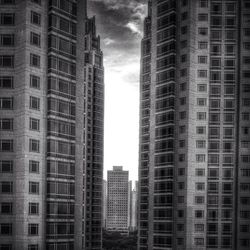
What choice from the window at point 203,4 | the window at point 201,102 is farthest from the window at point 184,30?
the window at point 201,102

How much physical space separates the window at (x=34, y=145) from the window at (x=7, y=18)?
1676 cm

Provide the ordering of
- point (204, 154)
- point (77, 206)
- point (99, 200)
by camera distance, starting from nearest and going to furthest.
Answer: point (77, 206) → point (204, 154) → point (99, 200)

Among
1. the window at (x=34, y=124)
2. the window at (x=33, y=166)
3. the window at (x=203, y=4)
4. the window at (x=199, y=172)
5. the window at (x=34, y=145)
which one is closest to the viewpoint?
the window at (x=33, y=166)

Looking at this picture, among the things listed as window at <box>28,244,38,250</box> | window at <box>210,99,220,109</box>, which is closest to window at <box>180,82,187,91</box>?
window at <box>210,99,220,109</box>

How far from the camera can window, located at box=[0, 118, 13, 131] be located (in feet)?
226

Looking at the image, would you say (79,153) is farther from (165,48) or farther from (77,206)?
(165,48)

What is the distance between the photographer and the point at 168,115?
9706 centimetres

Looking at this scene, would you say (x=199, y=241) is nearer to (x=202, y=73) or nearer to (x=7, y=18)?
(x=202, y=73)

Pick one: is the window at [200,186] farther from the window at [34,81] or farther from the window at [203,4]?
the window at [34,81]

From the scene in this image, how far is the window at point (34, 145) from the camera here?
6910 centimetres

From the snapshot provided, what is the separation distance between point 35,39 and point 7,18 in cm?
478

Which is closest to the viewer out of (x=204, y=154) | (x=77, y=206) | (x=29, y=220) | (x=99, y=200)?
(x=29, y=220)

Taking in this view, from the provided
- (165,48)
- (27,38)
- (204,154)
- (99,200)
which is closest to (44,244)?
(27,38)

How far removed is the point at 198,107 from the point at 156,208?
2093cm
